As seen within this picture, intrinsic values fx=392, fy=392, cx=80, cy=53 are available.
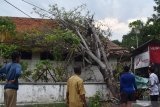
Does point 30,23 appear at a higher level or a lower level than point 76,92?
higher

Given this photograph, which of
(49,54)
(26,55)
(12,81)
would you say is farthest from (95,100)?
(12,81)

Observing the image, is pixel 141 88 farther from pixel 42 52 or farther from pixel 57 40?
pixel 42 52

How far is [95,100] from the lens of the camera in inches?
695

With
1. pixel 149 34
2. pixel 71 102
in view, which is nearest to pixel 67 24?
pixel 71 102

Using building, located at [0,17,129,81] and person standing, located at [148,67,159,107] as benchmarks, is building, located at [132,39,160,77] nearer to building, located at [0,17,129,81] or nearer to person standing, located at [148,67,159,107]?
building, located at [0,17,129,81]

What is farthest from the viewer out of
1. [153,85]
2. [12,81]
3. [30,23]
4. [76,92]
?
[30,23]

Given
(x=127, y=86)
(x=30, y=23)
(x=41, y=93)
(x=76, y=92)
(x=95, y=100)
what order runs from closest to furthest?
(x=76, y=92)
(x=127, y=86)
(x=95, y=100)
(x=41, y=93)
(x=30, y=23)

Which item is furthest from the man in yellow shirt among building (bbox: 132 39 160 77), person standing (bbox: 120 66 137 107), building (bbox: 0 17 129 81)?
building (bbox: 0 17 129 81)

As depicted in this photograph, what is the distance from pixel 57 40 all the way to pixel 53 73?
1745mm

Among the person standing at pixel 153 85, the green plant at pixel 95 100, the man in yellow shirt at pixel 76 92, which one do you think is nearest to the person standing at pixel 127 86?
the person standing at pixel 153 85

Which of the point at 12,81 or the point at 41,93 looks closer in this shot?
the point at 12,81

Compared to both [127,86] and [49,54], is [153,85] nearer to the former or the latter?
[127,86]

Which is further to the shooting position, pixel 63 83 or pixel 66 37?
pixel 66 37

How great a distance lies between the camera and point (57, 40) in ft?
67.6
